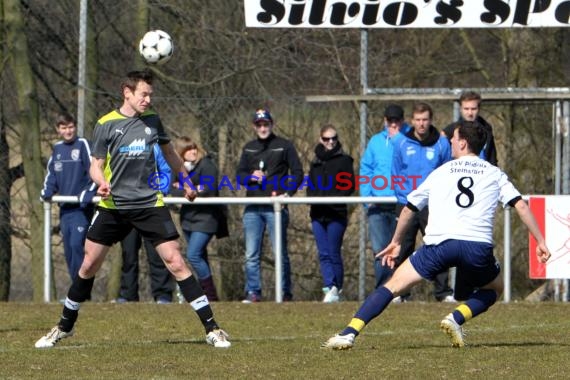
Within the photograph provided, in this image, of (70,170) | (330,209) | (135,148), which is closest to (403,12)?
(330,209)

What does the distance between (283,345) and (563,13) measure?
6.79 m

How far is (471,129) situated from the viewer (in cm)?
844

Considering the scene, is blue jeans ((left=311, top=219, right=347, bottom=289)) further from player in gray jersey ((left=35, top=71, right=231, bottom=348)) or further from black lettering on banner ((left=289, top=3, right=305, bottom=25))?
player in gray jersey ((left=35, top=71, right=231, bottom=348))

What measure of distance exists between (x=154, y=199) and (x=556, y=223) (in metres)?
5.09

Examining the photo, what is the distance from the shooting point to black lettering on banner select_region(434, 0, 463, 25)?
563 inches

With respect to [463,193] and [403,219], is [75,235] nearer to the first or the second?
[403,219]

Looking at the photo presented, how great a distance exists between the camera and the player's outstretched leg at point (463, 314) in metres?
8.54

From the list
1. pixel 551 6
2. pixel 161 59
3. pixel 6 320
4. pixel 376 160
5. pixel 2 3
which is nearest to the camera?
pixel 6 320

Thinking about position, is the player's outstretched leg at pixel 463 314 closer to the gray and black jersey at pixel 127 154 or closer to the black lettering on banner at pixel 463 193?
the black lettering on banner at pixel 463 193

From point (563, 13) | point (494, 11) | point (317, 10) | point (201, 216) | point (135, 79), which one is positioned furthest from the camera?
point (317, 10)

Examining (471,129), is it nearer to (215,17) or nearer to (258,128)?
(258,128)

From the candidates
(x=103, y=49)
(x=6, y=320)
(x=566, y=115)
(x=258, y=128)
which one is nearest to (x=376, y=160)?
(x=258, y=128)

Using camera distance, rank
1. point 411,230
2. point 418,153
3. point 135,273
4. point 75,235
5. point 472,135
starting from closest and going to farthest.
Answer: point 472,135 < point 418,153 < point 411,230 < point 75,235 < point 135,273

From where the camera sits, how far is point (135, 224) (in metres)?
8.91
